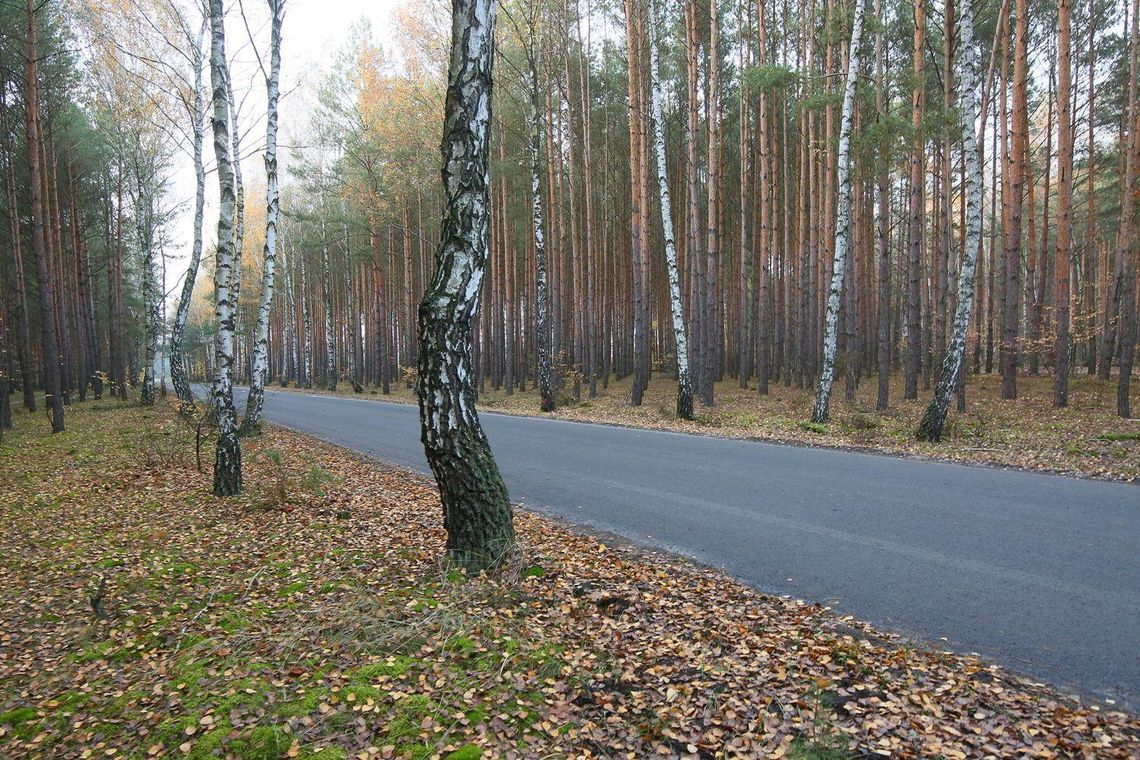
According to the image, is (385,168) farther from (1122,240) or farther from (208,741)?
(208,741)

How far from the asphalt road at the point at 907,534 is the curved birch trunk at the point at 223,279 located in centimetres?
273

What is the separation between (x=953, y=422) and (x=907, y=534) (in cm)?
735

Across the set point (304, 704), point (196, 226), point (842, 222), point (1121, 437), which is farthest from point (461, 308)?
point (196, 226)

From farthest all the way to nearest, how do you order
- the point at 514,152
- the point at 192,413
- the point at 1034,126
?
the point at 514,152 < the point at 1034,126 < the point at 192,413

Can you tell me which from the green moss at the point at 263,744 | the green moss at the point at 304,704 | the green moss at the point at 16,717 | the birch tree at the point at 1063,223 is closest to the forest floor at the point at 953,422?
the birch tree at the point at 1063,223

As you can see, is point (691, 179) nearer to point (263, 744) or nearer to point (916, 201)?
point (916, 201)

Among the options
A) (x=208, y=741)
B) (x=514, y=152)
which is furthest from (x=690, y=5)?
(x=208, y=741)

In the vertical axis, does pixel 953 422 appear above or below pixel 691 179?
below

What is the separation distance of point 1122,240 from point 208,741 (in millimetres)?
20985

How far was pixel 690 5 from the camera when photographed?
16719 mm

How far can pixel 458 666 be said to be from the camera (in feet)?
11.2

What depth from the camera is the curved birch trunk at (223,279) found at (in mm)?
7551

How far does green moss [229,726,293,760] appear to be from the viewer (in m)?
2.69

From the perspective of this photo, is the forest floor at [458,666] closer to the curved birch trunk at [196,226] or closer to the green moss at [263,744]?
the green moss at [263,744]
